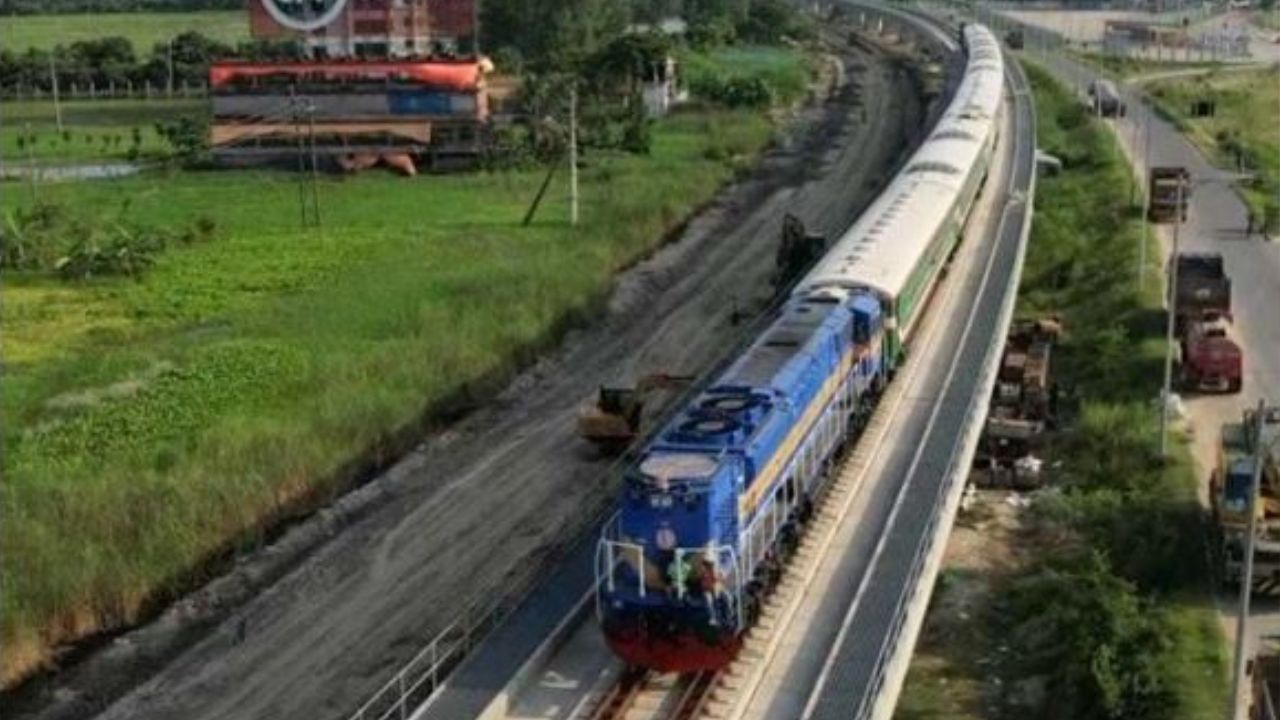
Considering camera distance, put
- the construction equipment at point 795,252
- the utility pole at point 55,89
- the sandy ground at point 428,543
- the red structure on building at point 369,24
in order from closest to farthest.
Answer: the sandy ground at point 428,543 < the construction equipment at point 795,252 < the red structure on building at point 369,24 < the utility pole at point 55,89

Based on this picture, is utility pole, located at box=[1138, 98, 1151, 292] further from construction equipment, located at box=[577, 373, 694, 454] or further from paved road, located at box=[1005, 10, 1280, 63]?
paved road, located at box=[1005, 10, 1280, 63]

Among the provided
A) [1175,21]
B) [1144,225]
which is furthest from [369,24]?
[1175,21]

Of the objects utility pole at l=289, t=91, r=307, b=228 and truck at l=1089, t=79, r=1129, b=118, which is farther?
truck at l=1089, t=79, r=1129, b=118

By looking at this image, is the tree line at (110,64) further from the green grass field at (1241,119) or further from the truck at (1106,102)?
the green grass field at (1241,119)

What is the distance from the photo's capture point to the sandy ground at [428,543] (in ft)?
93.3

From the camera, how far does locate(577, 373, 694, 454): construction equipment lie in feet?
127

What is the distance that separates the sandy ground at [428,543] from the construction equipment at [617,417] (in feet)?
1.90

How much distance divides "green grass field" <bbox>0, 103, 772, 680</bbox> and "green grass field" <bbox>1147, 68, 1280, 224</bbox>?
2496 cm

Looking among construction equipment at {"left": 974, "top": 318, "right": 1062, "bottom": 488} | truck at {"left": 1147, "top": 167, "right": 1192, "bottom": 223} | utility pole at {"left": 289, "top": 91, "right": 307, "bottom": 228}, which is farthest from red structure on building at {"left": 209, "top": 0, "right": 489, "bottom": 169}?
construction equipment at {"left": 974, "top": 318, "right": 1062, "bottom": 488}

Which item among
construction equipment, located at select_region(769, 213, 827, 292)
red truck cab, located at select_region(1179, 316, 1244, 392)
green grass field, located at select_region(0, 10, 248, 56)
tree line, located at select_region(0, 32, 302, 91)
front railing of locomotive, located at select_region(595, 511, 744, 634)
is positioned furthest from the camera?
green grass field, located at select_region(0, 10, 248, 56)

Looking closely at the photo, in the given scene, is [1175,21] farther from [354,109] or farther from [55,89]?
[55,89]

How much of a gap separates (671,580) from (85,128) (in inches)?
3410

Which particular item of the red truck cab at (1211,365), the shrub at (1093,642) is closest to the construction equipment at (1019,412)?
the red truck cab at (1211,365)

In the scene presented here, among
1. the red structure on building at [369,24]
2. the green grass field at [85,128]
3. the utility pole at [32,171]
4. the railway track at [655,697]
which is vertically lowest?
the railway track at [655,697]
